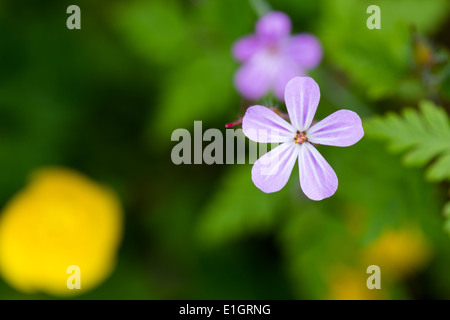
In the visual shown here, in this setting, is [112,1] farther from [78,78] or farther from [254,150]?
[254,150]

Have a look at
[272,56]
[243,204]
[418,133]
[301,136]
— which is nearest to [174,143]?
[243,204]

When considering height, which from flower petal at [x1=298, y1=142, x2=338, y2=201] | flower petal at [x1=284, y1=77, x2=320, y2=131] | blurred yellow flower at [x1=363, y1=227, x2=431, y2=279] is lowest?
flower petal at [x1=298, y1=142, x2=338, y2=201]

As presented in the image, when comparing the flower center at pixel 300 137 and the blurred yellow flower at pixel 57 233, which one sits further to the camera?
the blurred yellow flower at pixel 57 233

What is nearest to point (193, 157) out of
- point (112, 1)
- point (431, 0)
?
point (112, 1)

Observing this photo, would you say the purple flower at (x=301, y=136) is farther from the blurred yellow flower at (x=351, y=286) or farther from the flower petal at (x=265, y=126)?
Result: the blurred yellow flower at (x=351, y=286)

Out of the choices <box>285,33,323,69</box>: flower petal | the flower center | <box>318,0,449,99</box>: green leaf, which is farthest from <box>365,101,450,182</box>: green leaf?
<box>285,33,323,69</box>: flower petal

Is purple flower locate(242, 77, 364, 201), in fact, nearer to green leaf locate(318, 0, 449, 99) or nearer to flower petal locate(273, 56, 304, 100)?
green leaf locate(318, 0, 449, 99)

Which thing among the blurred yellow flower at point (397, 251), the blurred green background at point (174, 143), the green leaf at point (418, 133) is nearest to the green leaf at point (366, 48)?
the blurred green background at point (174, 143)
